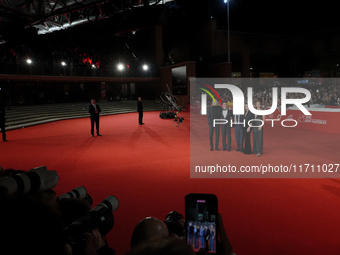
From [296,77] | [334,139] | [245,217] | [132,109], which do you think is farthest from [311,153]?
[296,77]

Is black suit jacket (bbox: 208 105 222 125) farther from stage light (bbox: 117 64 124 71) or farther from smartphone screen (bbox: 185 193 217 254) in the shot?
stage light (bbox: 117 64 124 71)

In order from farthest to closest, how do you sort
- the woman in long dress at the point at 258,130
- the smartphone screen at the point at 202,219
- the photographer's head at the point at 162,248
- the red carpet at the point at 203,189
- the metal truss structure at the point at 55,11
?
1. the metal truss structure at the point at 55,11
2. the woman in long dress at the point at 258,130
3. the red carpet at the point at 203,189
4. the smartphone screen at the point at 202,219
5. the photographer's head at the point at 162,248

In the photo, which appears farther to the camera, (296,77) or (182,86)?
(296,77)

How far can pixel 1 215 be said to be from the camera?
888mm

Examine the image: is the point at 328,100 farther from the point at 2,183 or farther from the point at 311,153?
Result: the point at 2,183

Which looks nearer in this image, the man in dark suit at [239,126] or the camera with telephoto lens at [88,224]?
the camera with telephoto lens at [88,224]

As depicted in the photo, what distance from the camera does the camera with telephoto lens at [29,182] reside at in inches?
63.1

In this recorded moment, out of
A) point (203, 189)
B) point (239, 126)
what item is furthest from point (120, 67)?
point (203, 189)

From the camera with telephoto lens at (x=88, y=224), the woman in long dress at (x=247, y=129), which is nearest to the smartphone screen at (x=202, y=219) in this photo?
the camera with telephoto lens at (x=88, y=224)

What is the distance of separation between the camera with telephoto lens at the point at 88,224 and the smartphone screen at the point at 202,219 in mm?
577

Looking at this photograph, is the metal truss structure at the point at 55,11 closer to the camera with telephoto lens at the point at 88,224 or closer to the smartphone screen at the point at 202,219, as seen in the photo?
the camera with telephoto lens at the point at 88,224

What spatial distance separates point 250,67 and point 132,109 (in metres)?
15.6

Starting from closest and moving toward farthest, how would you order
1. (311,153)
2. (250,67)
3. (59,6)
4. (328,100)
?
(311,153)
(59,6)
(328,100)
(250,67)

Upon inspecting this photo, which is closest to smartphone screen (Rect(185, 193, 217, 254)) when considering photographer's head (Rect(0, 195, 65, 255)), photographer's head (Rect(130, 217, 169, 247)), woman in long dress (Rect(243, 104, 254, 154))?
photographer's head (Rect(130, 217, 169, 247))
